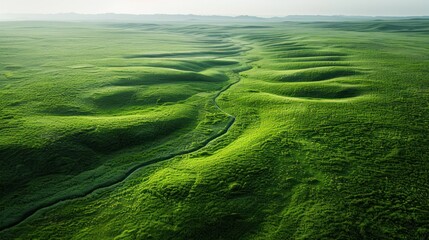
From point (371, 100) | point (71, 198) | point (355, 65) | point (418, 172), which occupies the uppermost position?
point (355, 65)

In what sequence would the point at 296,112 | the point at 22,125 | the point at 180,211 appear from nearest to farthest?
the point at 180,211
the point at 22,125
the point at 296,112

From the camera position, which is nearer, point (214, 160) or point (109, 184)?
point (109, 184)

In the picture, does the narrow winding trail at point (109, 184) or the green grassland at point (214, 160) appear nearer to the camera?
the green grassland at point (214, 160)

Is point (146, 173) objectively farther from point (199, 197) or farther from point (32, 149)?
point (32, 149)

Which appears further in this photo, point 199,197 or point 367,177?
point 367,177

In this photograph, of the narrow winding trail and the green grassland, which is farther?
the narrow winding trail

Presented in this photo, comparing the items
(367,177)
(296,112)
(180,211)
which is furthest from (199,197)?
(296,112)

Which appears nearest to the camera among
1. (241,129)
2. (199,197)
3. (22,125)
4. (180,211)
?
(180,211)

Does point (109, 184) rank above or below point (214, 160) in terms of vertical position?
below
